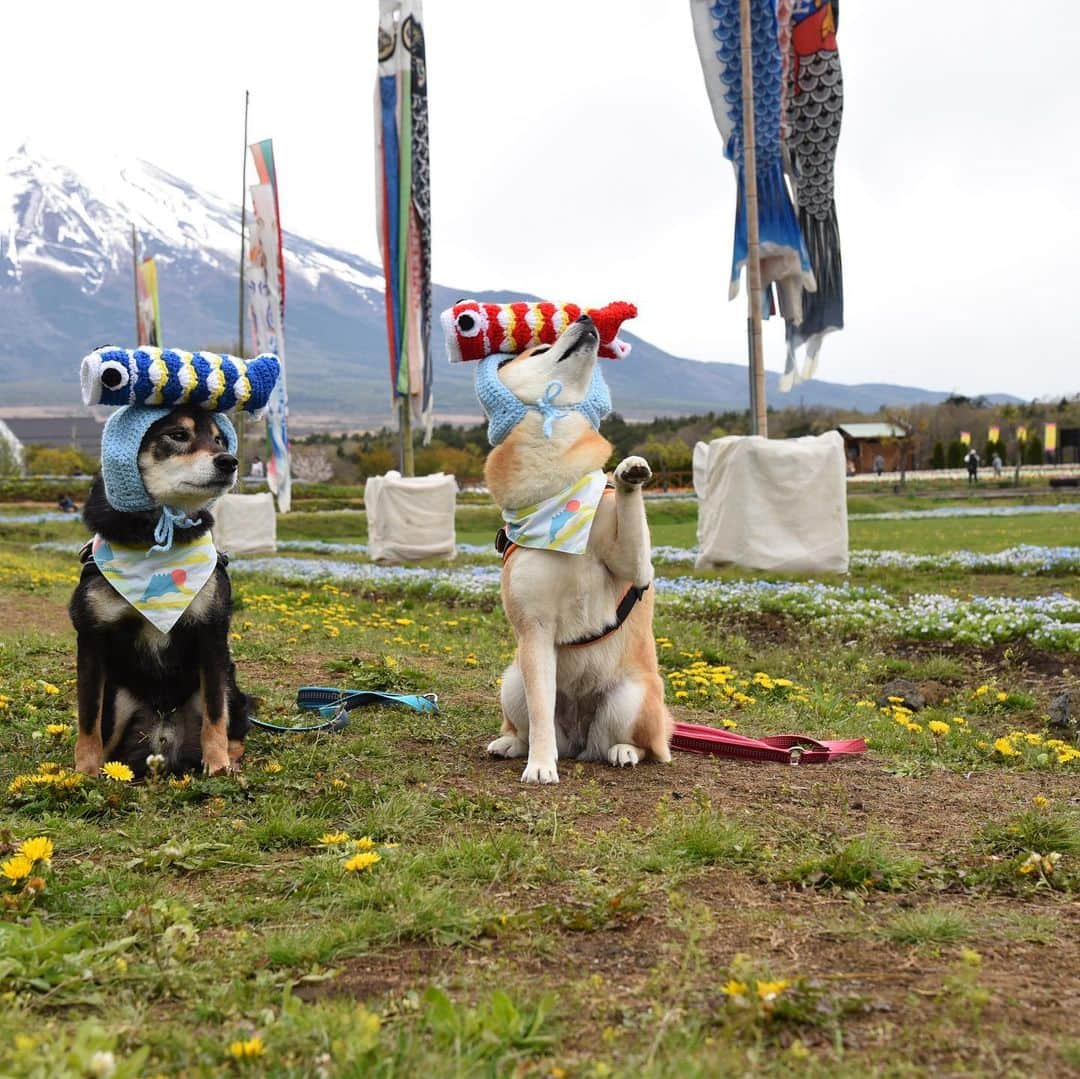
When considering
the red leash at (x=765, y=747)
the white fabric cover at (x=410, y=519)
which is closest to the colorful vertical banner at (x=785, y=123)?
the white fabric cover at (x=410, y=519)

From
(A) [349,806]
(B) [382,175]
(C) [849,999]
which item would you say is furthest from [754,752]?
(B) [382,175]

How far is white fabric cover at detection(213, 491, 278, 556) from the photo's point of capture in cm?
2102

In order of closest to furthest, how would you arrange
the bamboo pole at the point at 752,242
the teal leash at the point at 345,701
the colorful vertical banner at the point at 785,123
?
the teal leash at the point at 345,701 < the bamboo pole at the point at 752,242 < the colorful vertical banner at the point at 785,123

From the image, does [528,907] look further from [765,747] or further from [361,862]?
[765,747]

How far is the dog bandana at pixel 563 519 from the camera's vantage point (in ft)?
14.5

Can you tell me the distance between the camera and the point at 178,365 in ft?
13.6

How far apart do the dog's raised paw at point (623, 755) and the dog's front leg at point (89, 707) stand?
2.08 meters

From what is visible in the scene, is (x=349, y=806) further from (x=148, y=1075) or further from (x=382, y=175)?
(x=382, y=175)

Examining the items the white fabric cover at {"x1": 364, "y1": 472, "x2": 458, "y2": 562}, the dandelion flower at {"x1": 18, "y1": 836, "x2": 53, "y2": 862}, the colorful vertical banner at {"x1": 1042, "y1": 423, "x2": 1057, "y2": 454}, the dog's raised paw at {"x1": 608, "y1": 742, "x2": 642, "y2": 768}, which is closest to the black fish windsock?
the white fabric cover at {"x1": 364, "y1": 472, "x2": 458, "y2": 562}

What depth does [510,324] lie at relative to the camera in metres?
4.60

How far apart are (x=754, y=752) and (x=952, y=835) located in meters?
1.29

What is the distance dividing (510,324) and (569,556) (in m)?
1.03

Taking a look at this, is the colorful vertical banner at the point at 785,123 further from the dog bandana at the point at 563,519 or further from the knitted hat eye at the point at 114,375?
the knitted hat eye at the point at 114,375

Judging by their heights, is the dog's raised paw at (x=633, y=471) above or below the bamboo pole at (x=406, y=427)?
below
